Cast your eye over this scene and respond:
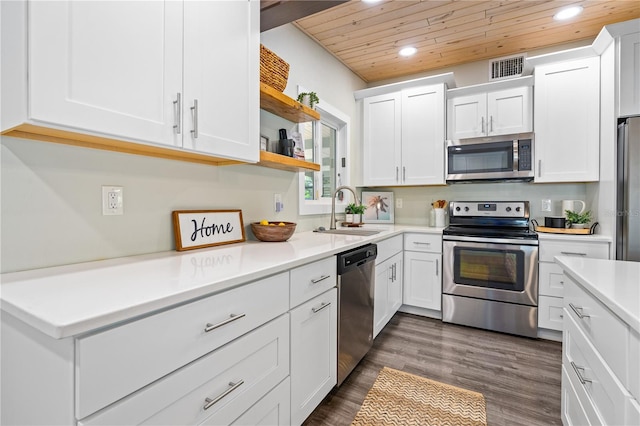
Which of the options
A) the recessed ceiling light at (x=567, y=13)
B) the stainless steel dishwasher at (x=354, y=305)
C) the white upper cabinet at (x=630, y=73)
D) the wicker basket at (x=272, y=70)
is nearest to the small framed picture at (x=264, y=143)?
the wicker basket at (x=272, y=70)

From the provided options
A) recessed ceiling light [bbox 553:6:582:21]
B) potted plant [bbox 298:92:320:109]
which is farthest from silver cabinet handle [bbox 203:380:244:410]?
recessed ceiling light [bbox 553:6:582:21]

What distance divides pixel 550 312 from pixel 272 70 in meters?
2.88

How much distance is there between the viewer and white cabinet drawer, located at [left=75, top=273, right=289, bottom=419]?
2.27ft

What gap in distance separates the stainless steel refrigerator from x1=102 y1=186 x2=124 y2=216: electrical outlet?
320cm

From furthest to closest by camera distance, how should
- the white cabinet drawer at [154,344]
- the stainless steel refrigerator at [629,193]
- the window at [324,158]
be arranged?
1. the window at [324,158]
2. the stainless steel refrigerator at [629,193]
3. the white cabinet drawer at [154,344]

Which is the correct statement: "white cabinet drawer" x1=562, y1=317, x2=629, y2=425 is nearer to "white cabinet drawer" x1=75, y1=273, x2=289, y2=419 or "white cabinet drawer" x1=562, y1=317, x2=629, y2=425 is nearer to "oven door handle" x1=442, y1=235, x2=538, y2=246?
"white cabinet drawer" x1=75, y1=273, x2=289, y2=419

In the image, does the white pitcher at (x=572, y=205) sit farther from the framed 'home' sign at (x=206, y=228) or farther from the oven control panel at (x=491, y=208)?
the framed 'home' sign at (x=206, y=228)

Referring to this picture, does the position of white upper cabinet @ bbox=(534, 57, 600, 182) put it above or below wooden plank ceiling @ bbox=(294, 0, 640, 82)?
below

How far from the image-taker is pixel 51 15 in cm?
88

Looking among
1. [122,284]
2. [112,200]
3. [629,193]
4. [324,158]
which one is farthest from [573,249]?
[112,200]

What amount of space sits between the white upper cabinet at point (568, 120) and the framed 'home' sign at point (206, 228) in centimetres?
270

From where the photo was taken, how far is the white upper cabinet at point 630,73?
2252mm

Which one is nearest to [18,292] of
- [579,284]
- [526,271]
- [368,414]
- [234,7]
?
[234,7]

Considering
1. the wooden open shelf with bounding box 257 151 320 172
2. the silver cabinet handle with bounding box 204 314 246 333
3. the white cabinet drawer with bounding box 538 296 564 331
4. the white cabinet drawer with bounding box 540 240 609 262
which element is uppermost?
the wooden open shelf with bounding box 257 151 320 172
